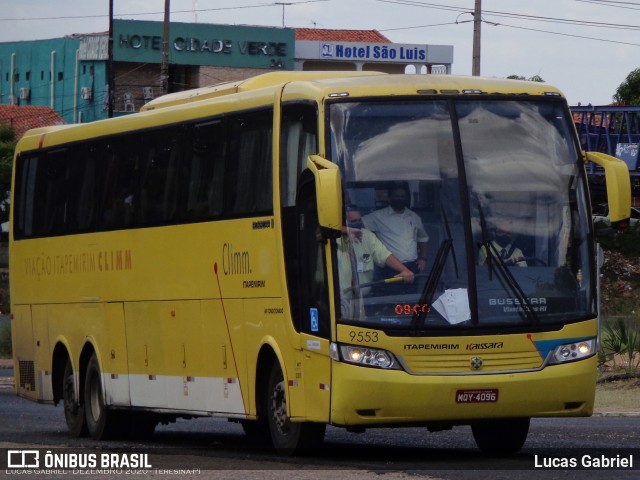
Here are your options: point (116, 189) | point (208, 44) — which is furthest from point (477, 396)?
point (208, 44)

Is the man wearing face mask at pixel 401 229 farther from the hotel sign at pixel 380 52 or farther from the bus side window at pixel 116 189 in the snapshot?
the hotel sign at pixel 380 52

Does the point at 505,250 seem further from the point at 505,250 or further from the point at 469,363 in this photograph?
the point at 469,363

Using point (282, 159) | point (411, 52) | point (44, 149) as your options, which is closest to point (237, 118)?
point (282, 159)

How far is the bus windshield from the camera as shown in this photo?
13289 millimetres

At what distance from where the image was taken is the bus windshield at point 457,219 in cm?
1329

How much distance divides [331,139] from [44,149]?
27.1ft

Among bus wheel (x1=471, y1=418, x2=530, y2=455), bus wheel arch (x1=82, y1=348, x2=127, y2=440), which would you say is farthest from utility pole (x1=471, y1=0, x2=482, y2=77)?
bus wheel (x1=471, y1=418, x2=530, y2=455)

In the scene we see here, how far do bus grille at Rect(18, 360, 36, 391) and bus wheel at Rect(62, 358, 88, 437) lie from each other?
855mm

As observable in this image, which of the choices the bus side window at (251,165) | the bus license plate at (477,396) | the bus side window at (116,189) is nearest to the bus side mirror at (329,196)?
the bus side window at (251,165)

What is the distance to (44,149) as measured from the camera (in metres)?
21.0

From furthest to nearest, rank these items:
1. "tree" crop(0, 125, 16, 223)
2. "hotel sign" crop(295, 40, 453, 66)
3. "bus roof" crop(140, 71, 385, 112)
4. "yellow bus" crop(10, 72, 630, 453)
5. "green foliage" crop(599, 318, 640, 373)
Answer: "hotel sign" crop(295, 40, 453, 66) < "tree" crop(0, 125, 16, 223) < "green foliage" crop(599, 318, 640, 373) < "bus roof" crop(140, 71, 385, 112) < "yellow bus" crop(10, 72, 630, 453)

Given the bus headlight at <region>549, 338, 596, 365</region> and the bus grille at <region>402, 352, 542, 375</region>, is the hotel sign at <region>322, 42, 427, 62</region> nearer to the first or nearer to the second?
the bus headlight at <region>549, 338, 596, 365</region>

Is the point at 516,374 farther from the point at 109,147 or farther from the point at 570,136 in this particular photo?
the point at 109,147

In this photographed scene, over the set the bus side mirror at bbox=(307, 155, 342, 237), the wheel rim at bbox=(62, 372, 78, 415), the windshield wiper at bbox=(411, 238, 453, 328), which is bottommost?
the wheel rim at bbox=(62, 372, 78, 415)
